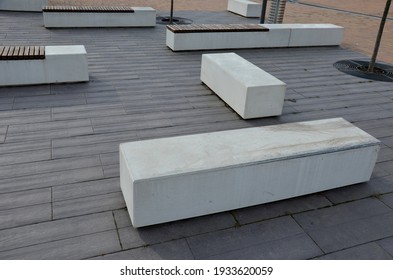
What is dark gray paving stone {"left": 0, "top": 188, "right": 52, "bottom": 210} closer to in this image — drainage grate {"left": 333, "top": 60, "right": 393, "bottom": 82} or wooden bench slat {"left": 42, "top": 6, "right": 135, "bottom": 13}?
drainage grate {"left": 333, "top": 60, "right": 393, "bottom": 82}

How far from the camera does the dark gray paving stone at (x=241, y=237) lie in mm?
3434

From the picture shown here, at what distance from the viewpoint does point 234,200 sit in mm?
3861

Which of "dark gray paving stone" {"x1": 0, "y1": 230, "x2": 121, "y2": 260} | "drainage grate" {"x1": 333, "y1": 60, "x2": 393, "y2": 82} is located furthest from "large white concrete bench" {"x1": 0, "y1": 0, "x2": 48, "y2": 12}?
"dark gray paving stone" {"x1": 0, "y1": 230, "x2": 121, "y2": 260}

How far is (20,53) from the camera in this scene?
6.80m

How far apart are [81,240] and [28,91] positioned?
4.32 meters

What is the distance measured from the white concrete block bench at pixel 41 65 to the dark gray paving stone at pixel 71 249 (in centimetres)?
452

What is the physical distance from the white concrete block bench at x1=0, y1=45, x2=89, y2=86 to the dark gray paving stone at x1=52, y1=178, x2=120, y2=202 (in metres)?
3.62

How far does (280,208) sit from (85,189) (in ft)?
7.45

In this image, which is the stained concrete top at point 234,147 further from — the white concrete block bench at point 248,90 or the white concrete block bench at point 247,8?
the white concrete block bench at point 247,8

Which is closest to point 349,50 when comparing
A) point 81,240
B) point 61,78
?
point 61,78

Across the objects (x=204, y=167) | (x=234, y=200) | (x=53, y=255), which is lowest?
(x=53, y=255)

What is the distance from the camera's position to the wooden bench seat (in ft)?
21.8

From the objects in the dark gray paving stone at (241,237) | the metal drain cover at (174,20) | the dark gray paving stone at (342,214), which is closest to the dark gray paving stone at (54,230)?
the dark gray paving stone at (241,237)
